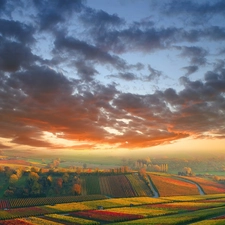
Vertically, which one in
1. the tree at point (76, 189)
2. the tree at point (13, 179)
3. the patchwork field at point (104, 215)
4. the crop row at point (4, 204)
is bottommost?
the crop row at point (4, 204)

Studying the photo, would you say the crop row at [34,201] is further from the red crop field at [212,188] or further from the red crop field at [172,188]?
the red crop field at [212,188]

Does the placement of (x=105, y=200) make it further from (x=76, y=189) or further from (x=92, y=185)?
(x=92, y=185)

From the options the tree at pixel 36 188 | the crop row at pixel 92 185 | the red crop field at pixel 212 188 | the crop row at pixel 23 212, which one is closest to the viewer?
the crop row at pixel 23 212

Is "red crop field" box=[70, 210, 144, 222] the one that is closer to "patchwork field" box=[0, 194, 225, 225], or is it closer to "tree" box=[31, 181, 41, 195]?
"patchwork field" box=[0, 194, 225, 225]

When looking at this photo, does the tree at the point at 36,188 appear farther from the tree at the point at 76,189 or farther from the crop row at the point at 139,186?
the crop row at the point at 139,186

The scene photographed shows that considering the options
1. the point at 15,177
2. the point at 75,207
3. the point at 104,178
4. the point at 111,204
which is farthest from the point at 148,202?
the point at 15,177

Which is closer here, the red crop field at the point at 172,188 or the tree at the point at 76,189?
the tree at the point at 76,189

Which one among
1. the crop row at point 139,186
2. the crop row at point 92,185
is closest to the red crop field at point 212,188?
the crop row at point 139,186

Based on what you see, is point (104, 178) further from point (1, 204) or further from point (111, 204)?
point (1, 204)

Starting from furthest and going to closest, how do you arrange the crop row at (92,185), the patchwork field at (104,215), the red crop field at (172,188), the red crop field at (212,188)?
the red crop field at (212,188) < the red crop field at (172,188) < the crop row at (92,185) < the patchwork field at (104,215)

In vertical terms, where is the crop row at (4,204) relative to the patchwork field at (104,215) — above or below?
below

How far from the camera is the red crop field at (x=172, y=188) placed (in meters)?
115

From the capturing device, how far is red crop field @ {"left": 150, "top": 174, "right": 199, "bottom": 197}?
376 feet

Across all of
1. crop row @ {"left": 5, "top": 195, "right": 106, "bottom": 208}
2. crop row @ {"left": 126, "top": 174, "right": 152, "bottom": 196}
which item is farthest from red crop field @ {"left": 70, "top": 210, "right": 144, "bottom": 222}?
crop row @ {"left": 126, "top": 174, "right": 152, "bottom": 196}
